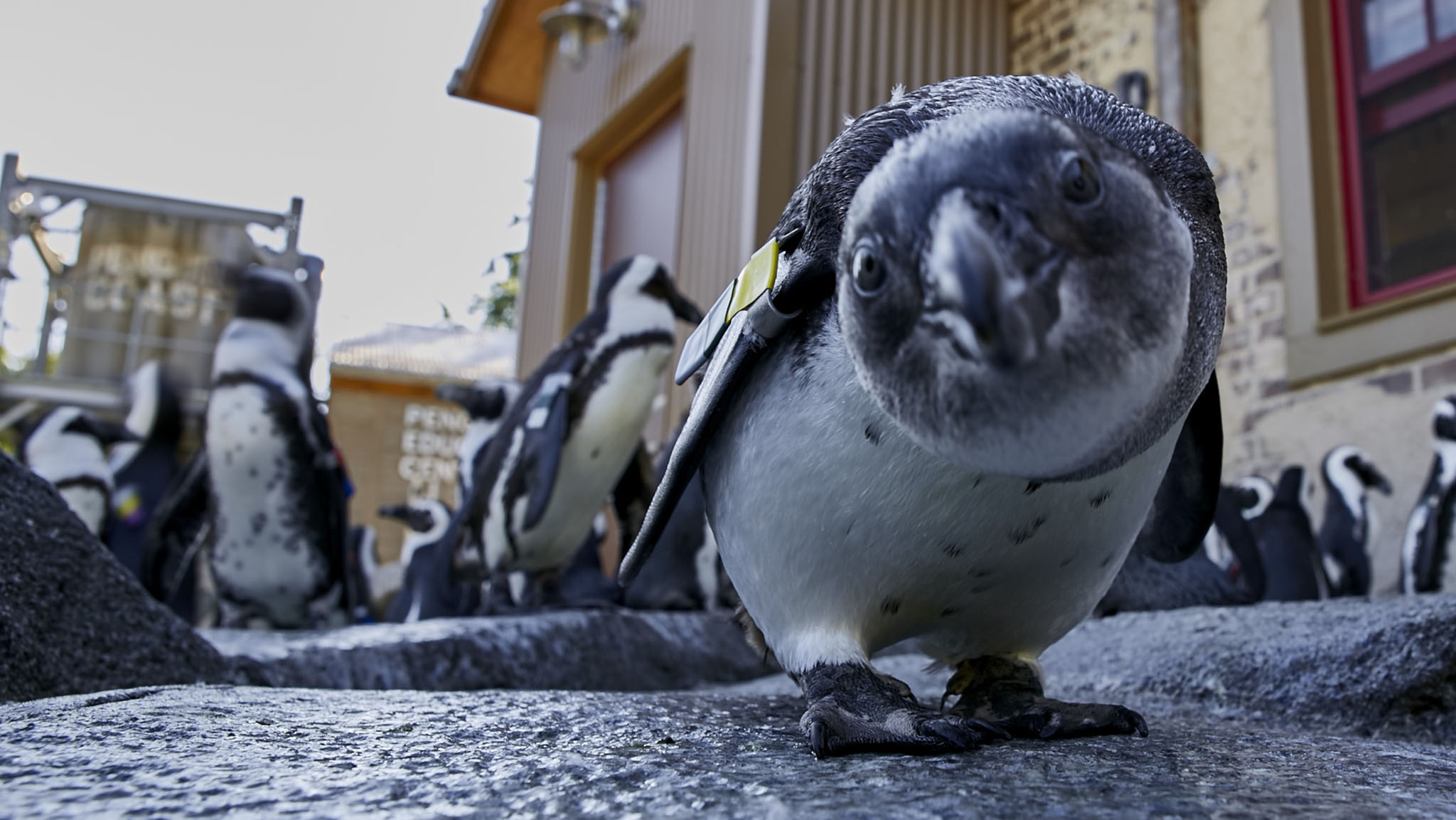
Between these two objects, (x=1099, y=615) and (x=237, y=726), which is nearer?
(x=237, y=726)

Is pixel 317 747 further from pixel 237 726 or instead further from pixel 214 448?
pixel 214 448

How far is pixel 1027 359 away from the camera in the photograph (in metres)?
0.86

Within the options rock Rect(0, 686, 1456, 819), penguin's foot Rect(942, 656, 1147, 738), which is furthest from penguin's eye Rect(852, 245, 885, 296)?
penguin's foot Rect(942, 656, 1147, 738)

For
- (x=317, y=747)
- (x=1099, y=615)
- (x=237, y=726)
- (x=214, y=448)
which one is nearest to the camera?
(x=317, y=747)

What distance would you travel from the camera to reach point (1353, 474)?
511cm

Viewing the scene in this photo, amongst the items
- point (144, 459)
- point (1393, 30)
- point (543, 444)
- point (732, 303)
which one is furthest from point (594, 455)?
point (1393, 30)

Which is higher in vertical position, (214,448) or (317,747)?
(214,448)

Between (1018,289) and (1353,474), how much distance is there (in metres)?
5.02

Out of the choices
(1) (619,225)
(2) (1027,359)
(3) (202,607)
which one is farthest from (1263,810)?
(1) (619,225)

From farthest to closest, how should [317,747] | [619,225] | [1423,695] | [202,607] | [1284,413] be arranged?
1. [619,225]
2. [202,607]
3. [1284,413]
4. [1423,695]
5. [317,747]

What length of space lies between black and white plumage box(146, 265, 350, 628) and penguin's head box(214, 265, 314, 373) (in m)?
0.16

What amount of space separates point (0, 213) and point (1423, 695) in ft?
37.6

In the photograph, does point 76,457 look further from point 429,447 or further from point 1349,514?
point 429,447

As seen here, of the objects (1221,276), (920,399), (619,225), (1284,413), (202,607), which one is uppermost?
(619,225)
